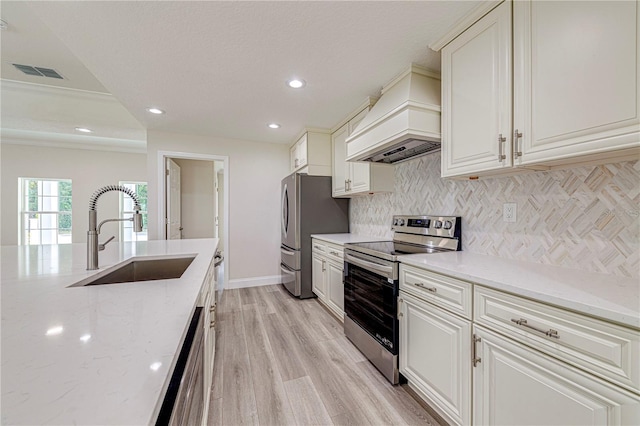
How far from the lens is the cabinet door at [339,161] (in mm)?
3152

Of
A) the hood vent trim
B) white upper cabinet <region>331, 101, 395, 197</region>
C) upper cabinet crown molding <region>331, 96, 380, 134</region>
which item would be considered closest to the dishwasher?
the hood vent trim

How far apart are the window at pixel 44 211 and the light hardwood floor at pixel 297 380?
4972 mm

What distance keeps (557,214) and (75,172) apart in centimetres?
735

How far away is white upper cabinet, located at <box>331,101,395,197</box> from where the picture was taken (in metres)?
2.64

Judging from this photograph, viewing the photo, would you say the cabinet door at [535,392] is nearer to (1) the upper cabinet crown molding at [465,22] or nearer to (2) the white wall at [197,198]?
(1) the upper cabinet crown molding at [465,22]

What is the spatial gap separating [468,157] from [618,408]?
119cm

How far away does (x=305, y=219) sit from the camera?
3422 mm

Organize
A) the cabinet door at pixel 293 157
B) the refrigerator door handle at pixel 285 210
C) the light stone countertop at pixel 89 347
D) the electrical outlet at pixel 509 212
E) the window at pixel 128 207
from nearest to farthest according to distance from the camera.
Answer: the light stone countertop at pixel 89 347 → the electrical outlet at pixel 509 212 → the refrigerator door handle at pixel 285 210 → the cabinet door at pixel 293 157 → the window at pixel 128 207

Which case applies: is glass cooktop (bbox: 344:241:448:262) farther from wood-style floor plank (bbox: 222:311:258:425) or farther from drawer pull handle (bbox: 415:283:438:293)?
wood-style floor plank (bbox: 222:311:258:425)

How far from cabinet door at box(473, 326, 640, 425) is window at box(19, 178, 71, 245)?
7.24 meters

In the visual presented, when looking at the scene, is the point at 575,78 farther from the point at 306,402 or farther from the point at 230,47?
the point at 306,402

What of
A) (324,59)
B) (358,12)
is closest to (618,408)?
(358,12)

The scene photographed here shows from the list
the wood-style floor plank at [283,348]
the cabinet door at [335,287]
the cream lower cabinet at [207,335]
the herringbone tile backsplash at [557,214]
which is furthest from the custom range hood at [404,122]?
the wood-style floor plank at [283,348]

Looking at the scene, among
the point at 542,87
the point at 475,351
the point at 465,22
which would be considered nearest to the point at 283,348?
the point at 475,351
